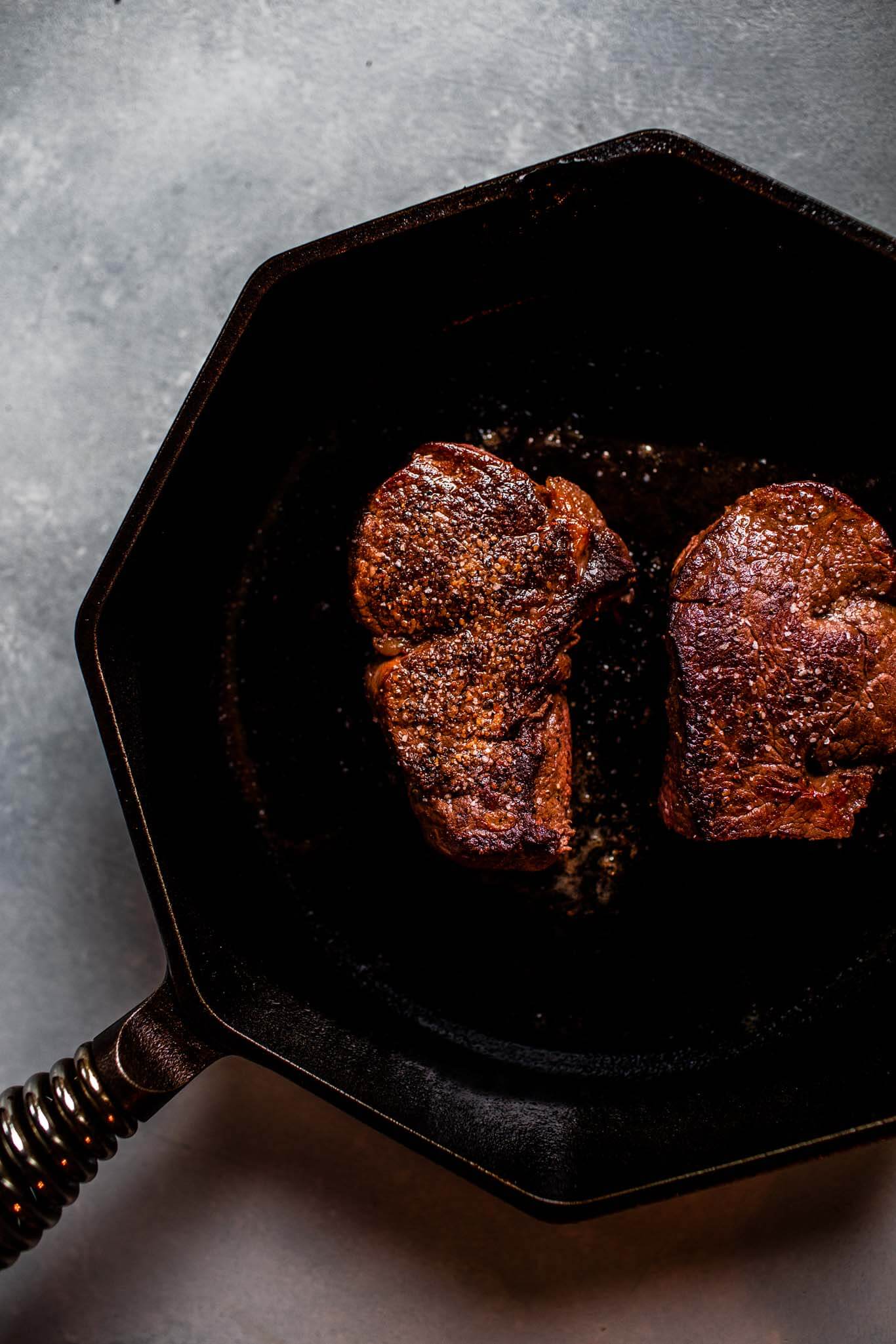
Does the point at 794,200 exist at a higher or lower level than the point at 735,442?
higher

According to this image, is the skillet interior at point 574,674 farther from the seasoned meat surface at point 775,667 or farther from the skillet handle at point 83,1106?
the skillet handle at point 83,1106

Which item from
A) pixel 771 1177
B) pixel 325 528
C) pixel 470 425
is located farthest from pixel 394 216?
pixel 771 1177

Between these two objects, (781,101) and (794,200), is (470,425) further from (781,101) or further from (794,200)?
(781,101)

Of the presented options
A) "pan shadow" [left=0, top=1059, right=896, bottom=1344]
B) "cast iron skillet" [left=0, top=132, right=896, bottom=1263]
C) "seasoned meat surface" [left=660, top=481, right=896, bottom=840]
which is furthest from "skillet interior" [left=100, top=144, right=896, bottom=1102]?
"pan shadow" [left=0, top=1059, right=896, bottom=1344]

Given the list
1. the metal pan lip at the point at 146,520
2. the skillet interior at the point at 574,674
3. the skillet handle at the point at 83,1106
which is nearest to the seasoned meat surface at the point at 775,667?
the skillet interior at the point at 574,674

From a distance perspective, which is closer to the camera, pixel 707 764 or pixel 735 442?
pixel 707 764

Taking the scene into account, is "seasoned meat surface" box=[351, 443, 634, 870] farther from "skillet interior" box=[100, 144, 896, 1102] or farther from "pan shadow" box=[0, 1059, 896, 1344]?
"pan shadow" box=[0, 1059, 896, 1344]

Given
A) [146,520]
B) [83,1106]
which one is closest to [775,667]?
[146,520]
